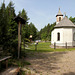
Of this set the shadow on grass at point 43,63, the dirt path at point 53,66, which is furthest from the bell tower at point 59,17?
the dirt path at point 53,66

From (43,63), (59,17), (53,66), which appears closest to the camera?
(53,66)

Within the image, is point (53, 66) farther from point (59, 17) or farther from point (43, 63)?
point (59, 17)

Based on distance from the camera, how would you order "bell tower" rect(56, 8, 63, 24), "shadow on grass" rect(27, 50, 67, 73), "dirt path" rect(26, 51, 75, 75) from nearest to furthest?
"dirt path" rect(26, 51, 75, 75) → "shadow on grass" rect(27, 50, 67, 73) → "bell tower" rect(56, 8, 63, 24)

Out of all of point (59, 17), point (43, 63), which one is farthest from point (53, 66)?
point (59, 17)

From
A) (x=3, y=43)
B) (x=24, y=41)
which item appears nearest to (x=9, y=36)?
(x=3, y=43)

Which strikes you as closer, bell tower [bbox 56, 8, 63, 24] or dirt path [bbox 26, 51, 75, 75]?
dirt path [bbox 26, 51, 75, 75]

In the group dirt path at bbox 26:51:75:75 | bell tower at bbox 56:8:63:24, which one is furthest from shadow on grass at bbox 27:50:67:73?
bell tower at bbox 56:8:63:24

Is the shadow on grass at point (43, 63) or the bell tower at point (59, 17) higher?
the bell tower at point (59, 17)

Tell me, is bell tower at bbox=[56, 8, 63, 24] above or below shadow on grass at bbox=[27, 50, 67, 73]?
above

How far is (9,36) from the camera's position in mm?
7352

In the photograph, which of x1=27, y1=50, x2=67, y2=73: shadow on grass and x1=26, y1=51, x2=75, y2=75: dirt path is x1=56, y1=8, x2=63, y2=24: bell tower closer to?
x1=27, y1=50, x2=67, y2=73: shadow on grass

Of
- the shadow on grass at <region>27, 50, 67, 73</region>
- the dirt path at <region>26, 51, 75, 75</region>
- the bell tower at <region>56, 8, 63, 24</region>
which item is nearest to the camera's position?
the dirt path at <region>26, 51, 75, 75</region>

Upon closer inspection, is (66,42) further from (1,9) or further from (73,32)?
(1,9)

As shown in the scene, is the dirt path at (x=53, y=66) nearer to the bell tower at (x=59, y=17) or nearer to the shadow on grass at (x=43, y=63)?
the shadow on grass at (x=43, y=63)
